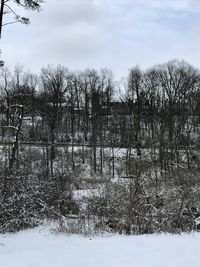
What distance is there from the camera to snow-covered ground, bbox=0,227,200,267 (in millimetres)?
11031

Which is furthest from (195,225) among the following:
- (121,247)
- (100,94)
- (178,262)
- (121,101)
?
(100,94)

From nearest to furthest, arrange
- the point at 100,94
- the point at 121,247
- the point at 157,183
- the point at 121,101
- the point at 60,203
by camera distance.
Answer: the point at 121,247 < the point at 157,183 < the point at 60,203 < the point at 121,101 < the point at 100,94

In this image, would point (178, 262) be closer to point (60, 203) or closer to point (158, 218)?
point (158, 218)

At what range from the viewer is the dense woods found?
19.2 m

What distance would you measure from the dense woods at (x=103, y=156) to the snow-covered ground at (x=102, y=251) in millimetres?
2400

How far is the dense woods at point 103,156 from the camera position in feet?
63.2

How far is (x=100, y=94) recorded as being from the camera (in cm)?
8700

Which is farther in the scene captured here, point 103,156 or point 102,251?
point 103,156

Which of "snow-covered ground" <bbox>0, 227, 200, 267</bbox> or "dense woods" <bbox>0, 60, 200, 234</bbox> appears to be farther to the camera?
"dense woods" <bbox>0, 60, 200, 234</bbox>

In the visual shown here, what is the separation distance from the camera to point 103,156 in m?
60.2

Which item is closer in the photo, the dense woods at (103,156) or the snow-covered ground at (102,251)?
the snow-covered ground at (102,251)

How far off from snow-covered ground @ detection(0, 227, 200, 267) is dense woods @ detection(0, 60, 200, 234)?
7.88 ft

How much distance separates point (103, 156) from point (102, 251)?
156ft

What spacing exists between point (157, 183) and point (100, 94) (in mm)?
66148
